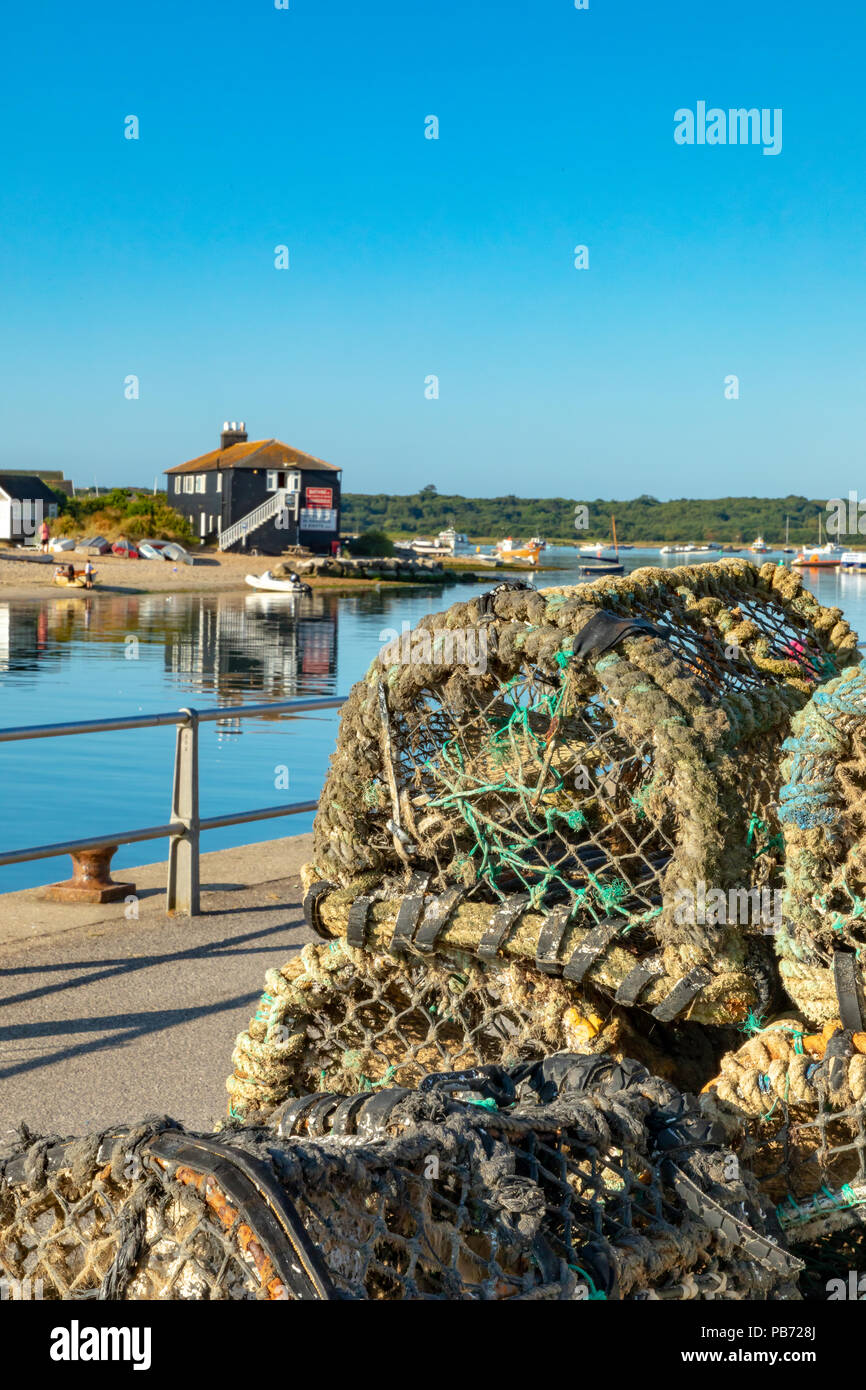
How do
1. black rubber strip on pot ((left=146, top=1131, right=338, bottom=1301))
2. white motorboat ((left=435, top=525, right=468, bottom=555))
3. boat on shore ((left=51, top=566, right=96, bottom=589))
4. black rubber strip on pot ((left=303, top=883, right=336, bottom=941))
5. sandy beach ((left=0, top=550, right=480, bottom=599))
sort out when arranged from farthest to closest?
1. white motorboat ((left=435, top=525, right=468, bottom=555))
2. sandy beach ((left=0, top=550, right=480, bottom=599))
3. boat on shore ((left=51, top=566, right=96, bottom=589))
4. black rubber strip on pot ((left=303, top=883, right=336, bottom=941))
5. black rubber strip on pot ((left=146, top=1131, right=338, bottom=1301))

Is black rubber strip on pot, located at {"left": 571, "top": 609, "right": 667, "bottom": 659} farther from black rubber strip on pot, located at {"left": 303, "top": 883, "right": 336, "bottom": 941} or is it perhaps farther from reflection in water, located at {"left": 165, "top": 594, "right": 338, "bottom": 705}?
reflection in water, located at {"left": 165, "top": 594, "right": 338, "bottom": 705}

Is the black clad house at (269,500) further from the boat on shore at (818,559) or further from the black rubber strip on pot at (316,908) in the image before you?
the black rubber strip on pot at (316,908)

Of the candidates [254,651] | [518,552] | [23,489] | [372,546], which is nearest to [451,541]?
[518,552]

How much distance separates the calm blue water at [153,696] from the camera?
12945 mm

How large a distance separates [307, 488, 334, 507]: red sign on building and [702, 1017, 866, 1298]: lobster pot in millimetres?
79356

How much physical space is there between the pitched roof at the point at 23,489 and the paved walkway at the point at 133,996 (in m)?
76.3

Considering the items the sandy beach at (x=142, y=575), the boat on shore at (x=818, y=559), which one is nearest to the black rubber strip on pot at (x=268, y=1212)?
the sandy beach at (x=142, y=575)

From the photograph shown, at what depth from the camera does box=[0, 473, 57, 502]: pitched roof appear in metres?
78.8

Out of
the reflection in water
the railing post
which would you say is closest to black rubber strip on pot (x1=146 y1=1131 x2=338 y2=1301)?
the railing post

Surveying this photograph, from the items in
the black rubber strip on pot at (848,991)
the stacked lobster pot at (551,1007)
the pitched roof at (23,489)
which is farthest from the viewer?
the pitched roof at (23,489)

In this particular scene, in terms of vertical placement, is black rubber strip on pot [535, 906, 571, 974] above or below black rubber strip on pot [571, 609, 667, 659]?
below

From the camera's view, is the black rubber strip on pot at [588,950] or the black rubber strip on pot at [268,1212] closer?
the black rubber strip on pot at [268,1212]
